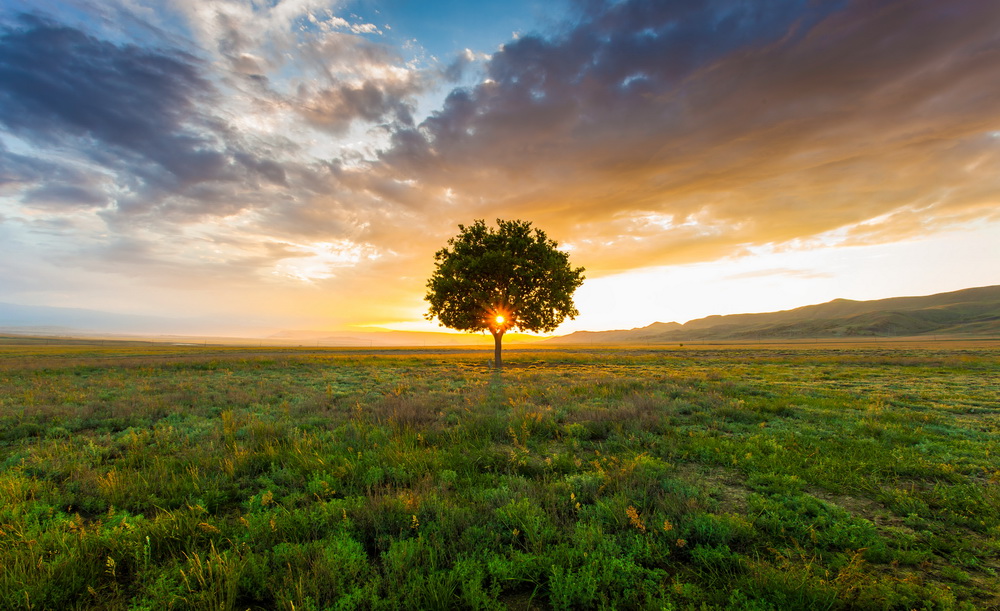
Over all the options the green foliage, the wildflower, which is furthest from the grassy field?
the green foliage

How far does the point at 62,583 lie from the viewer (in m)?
3.54

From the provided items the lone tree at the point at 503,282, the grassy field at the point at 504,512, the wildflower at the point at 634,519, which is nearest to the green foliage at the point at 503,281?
the lone tree at the point at 503,282

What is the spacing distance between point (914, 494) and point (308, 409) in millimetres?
14128

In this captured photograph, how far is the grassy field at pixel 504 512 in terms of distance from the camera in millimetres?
3488

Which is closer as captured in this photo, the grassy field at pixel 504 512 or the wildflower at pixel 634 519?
the grassy field at pixel 504 512

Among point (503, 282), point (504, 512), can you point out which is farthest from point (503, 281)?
point (504, 512)

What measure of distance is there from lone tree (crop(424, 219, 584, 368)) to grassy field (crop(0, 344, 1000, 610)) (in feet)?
68.2

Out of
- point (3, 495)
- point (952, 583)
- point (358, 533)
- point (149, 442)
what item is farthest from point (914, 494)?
point (149, 442)

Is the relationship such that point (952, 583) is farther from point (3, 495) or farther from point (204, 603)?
point (3, 495)

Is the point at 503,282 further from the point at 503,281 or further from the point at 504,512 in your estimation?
the point at 504,512

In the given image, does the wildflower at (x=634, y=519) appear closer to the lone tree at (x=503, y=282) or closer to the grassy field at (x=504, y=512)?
the grassy field at (x=504, y=512)

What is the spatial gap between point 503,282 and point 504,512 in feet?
89.0

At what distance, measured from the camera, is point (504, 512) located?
15.6ft

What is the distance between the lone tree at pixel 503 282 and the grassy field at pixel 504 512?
20787 millimetres
